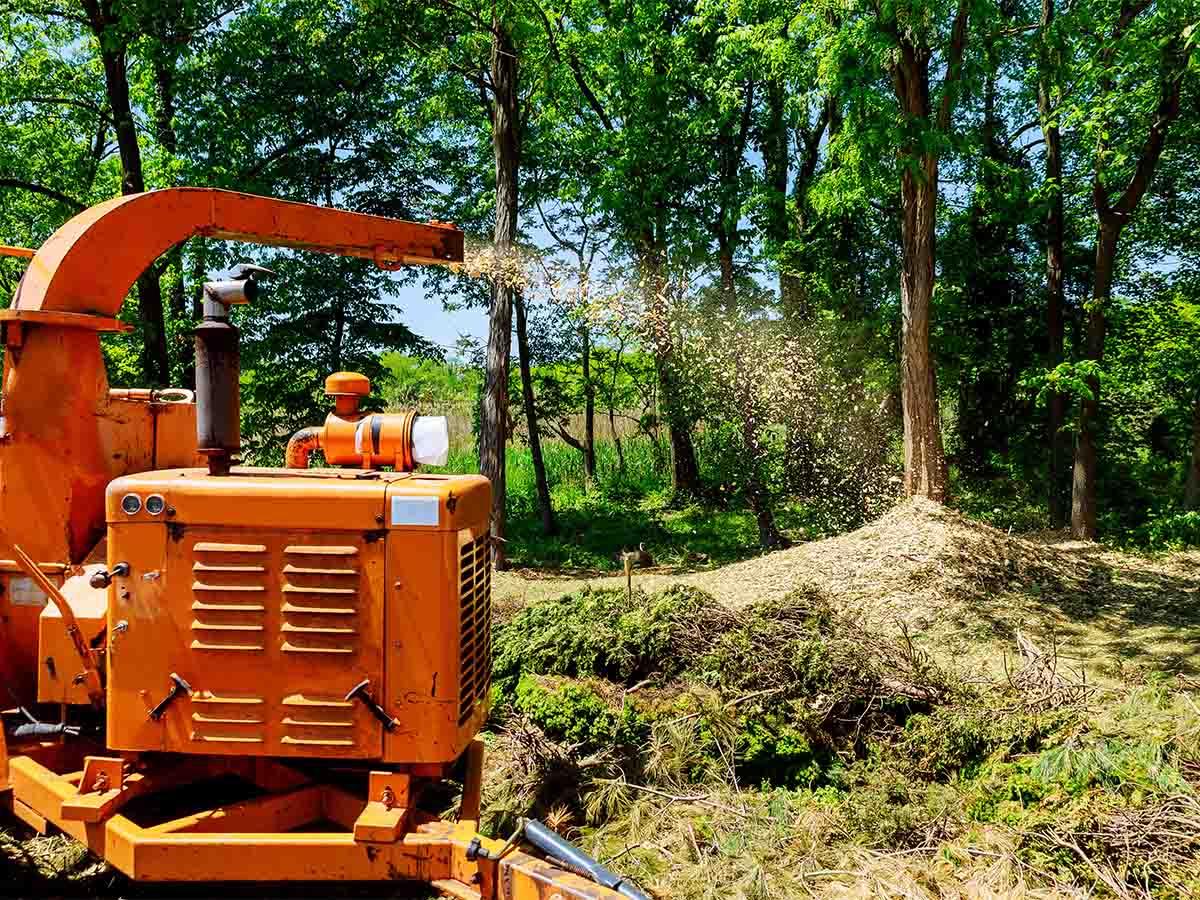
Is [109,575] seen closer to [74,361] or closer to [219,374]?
[219,374]

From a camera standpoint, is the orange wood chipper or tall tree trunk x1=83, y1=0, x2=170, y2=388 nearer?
the orange wood chipper

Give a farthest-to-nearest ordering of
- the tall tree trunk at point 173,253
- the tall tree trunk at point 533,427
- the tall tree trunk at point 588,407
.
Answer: the tall tree trunk at point 588,407 → the tall tree trunk at point 533,427 → the tall tree trunk at point 173,253

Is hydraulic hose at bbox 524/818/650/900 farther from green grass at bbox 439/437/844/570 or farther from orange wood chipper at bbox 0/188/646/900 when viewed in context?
green grass at bbox 439/437/844/570

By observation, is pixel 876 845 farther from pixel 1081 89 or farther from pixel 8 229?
pixel 8 229

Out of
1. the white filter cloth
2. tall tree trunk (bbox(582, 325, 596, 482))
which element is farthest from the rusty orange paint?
tall tree trunk (bbox(582, 325, 596, 482))

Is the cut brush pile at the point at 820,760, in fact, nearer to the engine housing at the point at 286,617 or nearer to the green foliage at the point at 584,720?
the green foliage at the point at 584,720

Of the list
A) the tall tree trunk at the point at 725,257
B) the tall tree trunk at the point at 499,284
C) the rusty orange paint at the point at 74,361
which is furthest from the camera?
the tall tree trunk at the point at 725,257

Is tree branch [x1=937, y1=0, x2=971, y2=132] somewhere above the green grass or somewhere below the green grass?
above

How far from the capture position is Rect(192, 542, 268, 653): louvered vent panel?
3.62 meters

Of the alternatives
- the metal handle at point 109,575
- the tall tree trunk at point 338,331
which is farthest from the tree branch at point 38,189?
the metal handle at point 109,575

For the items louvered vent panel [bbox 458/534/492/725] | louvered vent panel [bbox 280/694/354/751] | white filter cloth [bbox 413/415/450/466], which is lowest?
louvered vent panel [bbox 280/694/354/751]

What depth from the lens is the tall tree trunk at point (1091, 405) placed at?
13031mm

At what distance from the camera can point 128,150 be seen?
14320 mm

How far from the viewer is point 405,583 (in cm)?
361
